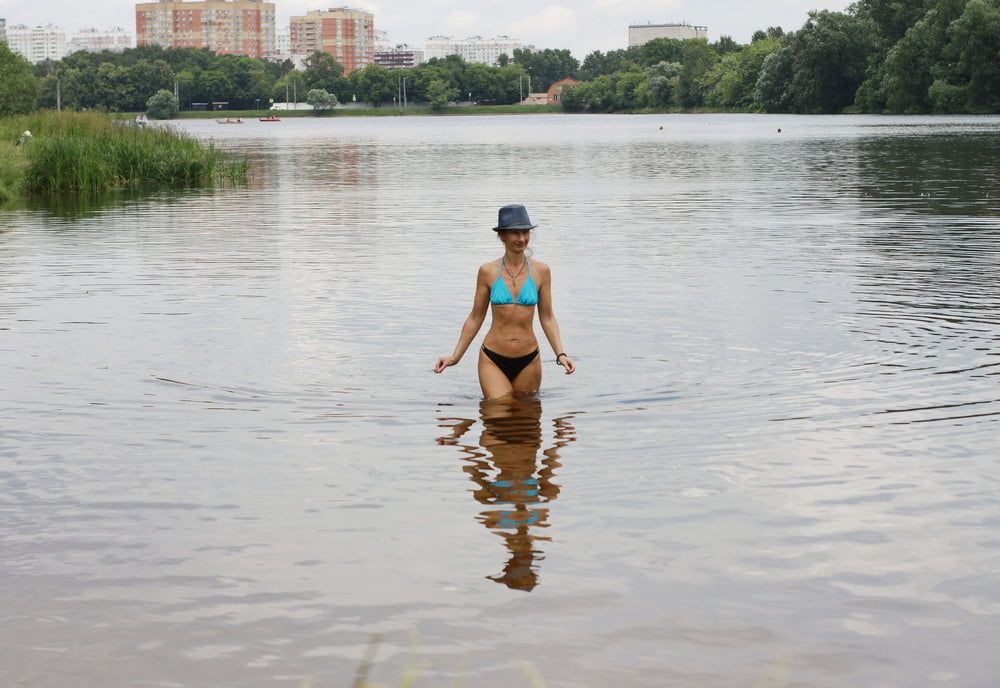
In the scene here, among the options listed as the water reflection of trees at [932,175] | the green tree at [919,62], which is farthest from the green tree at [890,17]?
the water reflection of trees at [932,175]

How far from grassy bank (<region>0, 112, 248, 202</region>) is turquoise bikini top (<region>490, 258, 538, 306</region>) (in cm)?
2656

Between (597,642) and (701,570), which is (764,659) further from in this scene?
(701,570)

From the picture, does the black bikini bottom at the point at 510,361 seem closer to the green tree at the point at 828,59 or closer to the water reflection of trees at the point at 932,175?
the water reflection of trees at the point at 932,175

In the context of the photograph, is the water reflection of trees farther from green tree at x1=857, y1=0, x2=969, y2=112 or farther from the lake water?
green tree at x1=857, y1=0, x2=969, y2=112

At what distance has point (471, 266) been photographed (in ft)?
65.6

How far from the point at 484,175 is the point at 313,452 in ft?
124

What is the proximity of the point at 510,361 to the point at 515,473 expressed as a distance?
7.06ft

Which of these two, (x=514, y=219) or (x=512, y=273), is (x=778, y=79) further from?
(x=514, y=219)

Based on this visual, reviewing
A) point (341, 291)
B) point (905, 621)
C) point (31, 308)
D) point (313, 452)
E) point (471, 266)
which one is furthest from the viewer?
point (471, 266)

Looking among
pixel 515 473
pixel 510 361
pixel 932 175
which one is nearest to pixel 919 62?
pixel 932 175

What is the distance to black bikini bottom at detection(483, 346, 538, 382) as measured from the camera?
34.5ft

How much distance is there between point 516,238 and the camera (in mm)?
9820

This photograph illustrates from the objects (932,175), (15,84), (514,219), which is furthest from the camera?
(15,84)

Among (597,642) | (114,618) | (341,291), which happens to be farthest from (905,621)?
(341,291)
